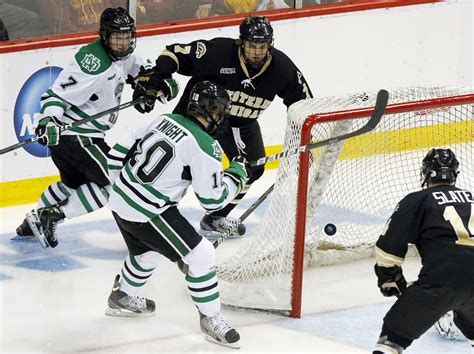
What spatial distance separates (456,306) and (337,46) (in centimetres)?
337

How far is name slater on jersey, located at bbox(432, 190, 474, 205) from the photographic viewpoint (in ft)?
12.5

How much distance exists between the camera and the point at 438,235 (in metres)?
3.80

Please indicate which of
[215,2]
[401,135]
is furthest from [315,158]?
[215,2]

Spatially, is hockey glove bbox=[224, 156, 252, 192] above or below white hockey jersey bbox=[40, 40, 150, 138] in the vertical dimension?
below

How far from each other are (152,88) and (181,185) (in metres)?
1.08

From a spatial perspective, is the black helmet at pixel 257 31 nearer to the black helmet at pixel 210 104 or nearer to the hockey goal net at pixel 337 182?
the hockey goal net at pixel 337 182

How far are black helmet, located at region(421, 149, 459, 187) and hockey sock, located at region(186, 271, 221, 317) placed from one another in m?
0.98

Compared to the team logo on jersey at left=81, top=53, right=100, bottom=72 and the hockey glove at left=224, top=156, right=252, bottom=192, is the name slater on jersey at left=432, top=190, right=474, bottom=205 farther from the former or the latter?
the team logo on jersey at left=81, top=53, right=100, bottom=72

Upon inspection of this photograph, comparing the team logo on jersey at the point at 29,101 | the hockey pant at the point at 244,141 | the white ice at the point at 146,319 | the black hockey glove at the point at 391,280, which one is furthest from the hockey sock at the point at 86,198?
the black hockey glove at the point at 391,280

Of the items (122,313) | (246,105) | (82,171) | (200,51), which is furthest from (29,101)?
(122,313)

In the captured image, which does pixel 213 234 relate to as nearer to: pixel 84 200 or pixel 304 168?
pixel 84 200

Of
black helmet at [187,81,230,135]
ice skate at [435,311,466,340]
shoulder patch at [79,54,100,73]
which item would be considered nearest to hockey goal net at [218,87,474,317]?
black helmet at [187,81,230,135]

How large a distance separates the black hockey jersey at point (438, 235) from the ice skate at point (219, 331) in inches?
35.6

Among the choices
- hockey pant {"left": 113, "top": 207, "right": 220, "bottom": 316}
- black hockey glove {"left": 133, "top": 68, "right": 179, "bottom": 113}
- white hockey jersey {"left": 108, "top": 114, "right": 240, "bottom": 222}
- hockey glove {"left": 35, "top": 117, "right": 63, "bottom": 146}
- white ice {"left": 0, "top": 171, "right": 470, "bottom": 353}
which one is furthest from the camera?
black hockey glove {"left": 133, "top": 68, "right": 179, "bottom": 113}
